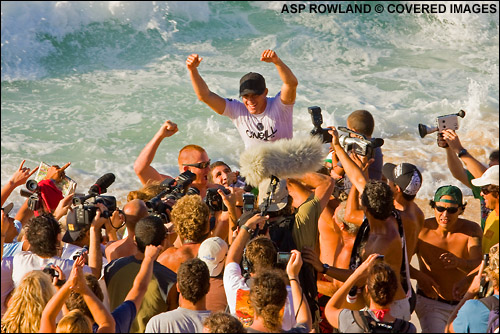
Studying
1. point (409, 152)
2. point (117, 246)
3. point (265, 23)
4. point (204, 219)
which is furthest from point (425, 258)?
point (265, 23)

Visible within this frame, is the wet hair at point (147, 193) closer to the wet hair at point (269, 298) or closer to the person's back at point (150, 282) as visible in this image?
the person's back at point (150, 282)

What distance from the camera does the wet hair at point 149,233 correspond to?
15.1ft

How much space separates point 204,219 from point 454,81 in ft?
39.1

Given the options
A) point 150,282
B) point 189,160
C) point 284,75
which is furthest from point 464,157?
point 150,282

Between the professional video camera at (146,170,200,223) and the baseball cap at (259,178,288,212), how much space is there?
0.81 meters

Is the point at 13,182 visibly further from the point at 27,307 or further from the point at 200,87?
the point at 200,87

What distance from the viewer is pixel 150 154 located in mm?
6219

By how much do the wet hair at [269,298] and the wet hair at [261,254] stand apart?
0.41 metres

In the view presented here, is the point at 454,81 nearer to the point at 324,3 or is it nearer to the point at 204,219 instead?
the point at 324,3

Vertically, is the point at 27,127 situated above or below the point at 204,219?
below

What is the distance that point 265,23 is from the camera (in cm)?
1919

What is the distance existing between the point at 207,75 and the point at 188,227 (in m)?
11.5

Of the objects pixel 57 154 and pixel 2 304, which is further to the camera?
pixel 57 154

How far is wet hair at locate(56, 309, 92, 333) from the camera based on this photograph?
369cm
